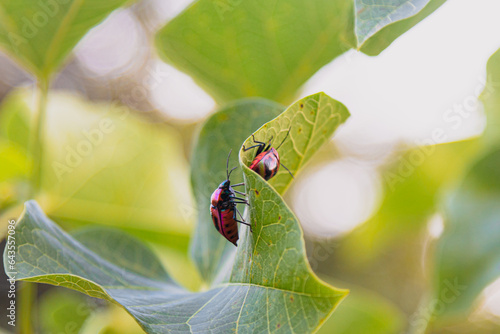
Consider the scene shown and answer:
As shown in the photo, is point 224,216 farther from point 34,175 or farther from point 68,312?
point 68,312

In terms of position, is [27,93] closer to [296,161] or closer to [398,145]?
[296,161]

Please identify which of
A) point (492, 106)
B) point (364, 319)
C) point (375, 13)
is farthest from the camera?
point (364, 319)

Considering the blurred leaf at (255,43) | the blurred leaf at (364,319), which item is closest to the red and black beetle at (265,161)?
the blurred leaf at (255,43)

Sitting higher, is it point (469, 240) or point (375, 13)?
point (375, 13)

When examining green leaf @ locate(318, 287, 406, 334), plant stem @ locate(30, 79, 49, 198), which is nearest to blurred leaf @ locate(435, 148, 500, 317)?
green leaf @ locate(318, 287, 406, 334)

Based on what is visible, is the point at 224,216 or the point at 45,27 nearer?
the point at 224,216

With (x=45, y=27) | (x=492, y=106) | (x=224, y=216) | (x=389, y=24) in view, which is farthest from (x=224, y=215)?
(x=492, y=106)
